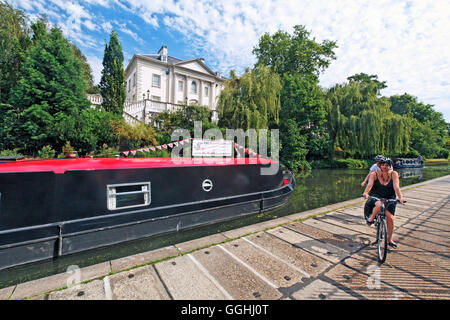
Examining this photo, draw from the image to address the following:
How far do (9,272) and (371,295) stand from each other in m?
5.62

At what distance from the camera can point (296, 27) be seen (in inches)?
1109

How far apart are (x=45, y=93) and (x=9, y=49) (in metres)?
6.56

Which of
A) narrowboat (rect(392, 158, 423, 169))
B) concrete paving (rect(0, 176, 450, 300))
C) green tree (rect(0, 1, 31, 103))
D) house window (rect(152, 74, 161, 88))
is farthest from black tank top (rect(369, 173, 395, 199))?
narrowboat (rect(392, 158, 423, 169))

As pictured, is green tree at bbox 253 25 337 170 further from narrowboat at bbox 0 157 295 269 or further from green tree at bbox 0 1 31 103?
green tree at bbox 0 1 31 103

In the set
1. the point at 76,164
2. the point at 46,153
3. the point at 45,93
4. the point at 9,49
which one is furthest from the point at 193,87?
the point at 76,164

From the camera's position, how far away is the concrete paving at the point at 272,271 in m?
2.62

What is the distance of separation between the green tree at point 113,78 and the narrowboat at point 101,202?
14.7m

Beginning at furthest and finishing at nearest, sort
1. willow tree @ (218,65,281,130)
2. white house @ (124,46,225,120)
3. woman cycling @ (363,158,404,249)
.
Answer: white house @ (124,46,225,120) < willow tree @ (218,65,281,130) < woman cycling @ (363,158,404,249)

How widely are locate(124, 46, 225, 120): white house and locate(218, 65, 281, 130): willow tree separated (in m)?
7.60

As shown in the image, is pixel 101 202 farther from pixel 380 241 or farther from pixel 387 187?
pixel 387 187

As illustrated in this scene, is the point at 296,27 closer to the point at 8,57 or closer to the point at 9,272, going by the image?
the point at 8,57

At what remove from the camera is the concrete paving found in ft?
8.61

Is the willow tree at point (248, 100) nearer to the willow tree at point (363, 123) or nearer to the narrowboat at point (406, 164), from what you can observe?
the willow tree at point (363, 123)

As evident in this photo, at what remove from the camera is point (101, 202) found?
4.45 metres
